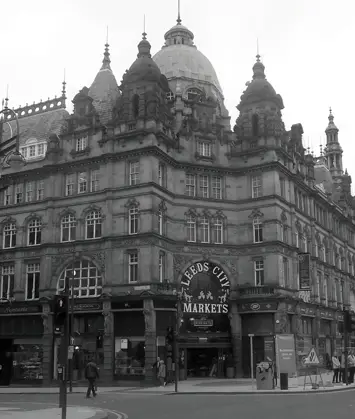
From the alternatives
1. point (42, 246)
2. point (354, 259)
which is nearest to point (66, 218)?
point (42, 246)

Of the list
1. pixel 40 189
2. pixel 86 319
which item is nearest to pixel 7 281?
pixel 40 189

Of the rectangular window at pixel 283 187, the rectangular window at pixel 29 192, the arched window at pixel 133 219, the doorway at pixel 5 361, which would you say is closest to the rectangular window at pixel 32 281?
the doorway at pixel 5 361

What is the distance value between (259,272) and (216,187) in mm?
8226

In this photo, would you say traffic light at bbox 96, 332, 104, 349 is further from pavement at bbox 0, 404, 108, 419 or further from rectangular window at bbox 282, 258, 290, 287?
pavement at bbox 0, 404, 108, 419

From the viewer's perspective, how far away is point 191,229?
52.3 m

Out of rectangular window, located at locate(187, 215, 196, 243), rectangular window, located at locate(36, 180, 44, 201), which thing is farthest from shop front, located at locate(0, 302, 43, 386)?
rectangular window, located at locate(187, 215, 196, 243)

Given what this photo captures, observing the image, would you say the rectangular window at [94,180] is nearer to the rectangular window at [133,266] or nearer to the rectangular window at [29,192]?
the rectangular window at [29,192]

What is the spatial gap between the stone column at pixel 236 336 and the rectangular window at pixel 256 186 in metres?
9.46

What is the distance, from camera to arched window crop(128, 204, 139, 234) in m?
48.9

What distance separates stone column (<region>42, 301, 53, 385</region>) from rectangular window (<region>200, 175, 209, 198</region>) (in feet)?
51.9

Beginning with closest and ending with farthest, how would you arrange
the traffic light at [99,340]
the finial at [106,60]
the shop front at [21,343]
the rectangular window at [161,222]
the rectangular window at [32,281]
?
1. the traffic light at [99,340]
2. the rectangular window at [161,222]
3. the shop front at [21,343]
4. the rectangular window at [32,281]
5. the finial at [106,60]

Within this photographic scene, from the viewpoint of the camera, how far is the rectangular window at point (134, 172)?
50031 mm

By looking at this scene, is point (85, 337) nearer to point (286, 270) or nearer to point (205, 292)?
point (205, 292)

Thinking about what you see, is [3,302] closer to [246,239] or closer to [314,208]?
[246,239]
